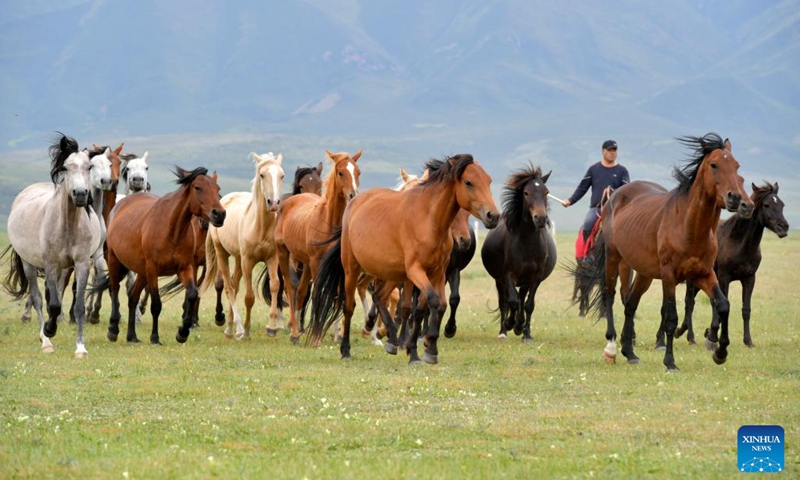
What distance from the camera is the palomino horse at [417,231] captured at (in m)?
12.6

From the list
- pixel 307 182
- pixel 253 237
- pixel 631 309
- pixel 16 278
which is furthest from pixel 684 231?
pixel 16 278

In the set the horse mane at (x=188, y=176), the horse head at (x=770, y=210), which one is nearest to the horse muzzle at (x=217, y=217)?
the horse mane at (x=188, y=176)

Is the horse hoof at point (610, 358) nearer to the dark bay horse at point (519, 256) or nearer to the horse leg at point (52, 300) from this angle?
the dark bay horse at point (519, 256)

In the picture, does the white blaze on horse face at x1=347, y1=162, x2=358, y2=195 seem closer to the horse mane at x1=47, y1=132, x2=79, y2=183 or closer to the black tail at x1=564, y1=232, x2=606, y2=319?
the black tail at x1=564, y1=232, x2=606, y2=319

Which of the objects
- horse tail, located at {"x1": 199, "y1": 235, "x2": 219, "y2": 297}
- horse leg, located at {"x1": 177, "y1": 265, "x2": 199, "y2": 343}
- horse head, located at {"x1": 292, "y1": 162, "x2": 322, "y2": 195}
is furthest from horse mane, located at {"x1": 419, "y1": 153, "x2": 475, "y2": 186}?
horse tail, located at {"x1": 199, "y1": 235, "x2": 219, "y2": 297}

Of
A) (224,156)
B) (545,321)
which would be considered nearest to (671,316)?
(545,321)

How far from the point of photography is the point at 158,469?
7.74 m

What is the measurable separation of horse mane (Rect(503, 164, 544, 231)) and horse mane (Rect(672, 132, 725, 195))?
134 inches

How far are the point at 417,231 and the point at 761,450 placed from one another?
5.39 meters

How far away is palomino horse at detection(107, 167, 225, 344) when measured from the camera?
49.3 feet

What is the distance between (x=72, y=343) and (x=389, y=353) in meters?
4.01

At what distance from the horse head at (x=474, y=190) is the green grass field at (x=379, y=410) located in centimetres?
154

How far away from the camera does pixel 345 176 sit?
15555 millimetres

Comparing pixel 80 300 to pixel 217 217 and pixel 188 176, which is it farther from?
pixel 188 176
